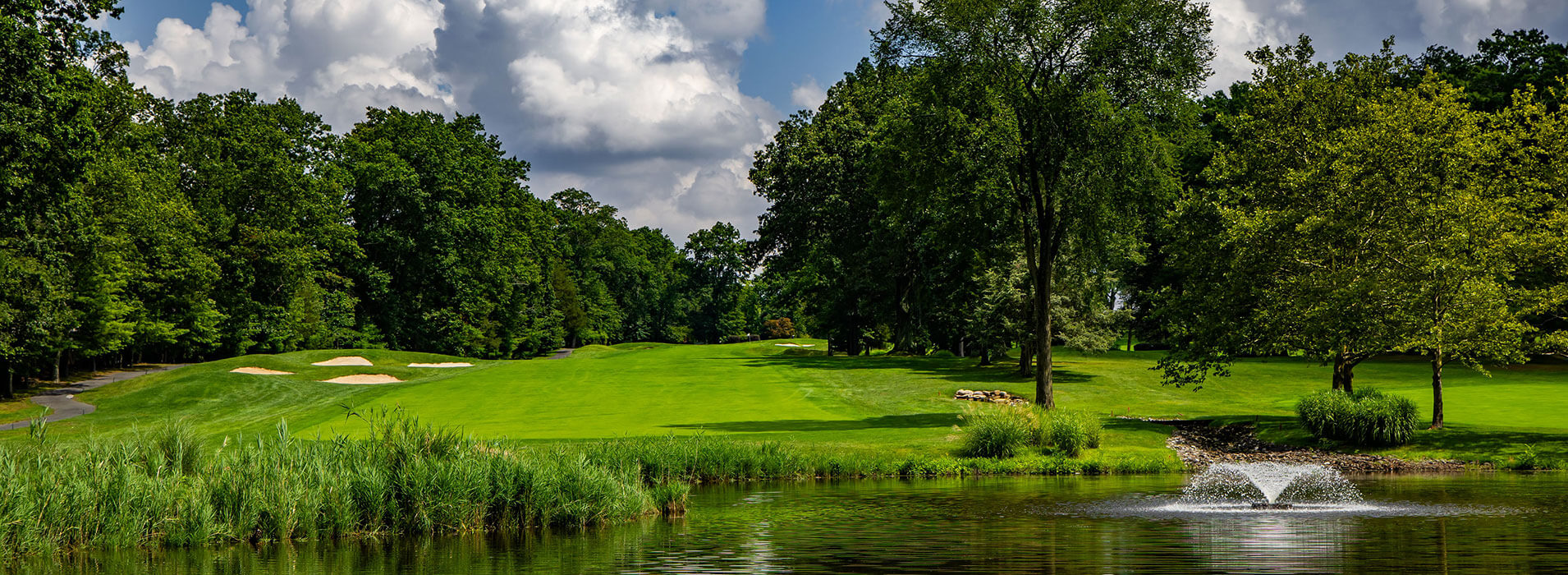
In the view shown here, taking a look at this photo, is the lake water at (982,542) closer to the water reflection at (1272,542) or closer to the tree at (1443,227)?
the water reflection at (1272,542)

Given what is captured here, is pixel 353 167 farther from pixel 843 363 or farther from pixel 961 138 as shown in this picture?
pixel 961 138

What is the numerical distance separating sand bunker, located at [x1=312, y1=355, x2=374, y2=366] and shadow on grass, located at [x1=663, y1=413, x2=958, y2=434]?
3199 cm

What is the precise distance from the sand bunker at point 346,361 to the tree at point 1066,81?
37.1m

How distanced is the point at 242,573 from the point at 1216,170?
108 ft

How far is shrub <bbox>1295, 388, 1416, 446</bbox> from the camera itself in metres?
28.4

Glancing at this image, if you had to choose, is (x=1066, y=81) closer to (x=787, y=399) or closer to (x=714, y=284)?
(x=787, y=399)

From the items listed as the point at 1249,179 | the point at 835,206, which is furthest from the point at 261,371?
the point at 1249,179

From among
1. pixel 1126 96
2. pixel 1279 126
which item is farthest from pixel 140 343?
pixel 1279 126

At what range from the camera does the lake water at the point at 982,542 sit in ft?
43.3

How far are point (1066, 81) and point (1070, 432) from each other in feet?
39.6

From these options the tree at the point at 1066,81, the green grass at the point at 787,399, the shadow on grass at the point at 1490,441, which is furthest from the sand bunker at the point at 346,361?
the shadow on grass at the point at 1490,441

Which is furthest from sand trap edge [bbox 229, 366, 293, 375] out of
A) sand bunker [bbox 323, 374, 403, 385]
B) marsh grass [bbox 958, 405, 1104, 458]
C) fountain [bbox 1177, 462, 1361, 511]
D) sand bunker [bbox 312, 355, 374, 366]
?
fountain [bbox 1177, 462, 1361, 511]

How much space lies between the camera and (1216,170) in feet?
121

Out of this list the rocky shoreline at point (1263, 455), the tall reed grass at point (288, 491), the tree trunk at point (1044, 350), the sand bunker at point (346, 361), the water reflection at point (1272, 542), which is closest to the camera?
the water reflection at point (1272, 542)
